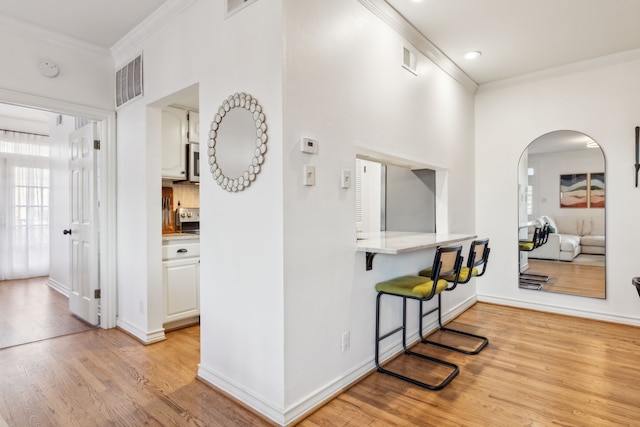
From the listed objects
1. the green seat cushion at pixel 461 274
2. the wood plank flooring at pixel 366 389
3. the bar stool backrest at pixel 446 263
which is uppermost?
the bar stool backrest at pixel 446 263

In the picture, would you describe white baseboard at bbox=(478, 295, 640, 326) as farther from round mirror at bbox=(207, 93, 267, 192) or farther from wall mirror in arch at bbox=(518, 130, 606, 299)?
round mirror at bbox=(207, 93, 267, 192)

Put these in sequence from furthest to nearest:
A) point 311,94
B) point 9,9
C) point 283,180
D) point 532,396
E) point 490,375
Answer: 1. point 9,9
2. point 490,375
3. point 532,396
4. point 311,94
5. point 283,180

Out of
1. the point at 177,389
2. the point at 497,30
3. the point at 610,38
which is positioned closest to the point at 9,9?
the point at 177,389

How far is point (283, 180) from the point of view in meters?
1.93

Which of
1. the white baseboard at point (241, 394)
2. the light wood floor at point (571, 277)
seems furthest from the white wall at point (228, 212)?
the light wood floor at point (571, 277)

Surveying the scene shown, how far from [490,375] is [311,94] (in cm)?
230

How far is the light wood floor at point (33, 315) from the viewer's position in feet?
11.1

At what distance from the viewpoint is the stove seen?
4258mm

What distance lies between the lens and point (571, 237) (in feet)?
13.0

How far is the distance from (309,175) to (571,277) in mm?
3589

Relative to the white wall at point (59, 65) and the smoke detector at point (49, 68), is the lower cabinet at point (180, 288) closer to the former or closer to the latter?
the white wall at point (59, 65)

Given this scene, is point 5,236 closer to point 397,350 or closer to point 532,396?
point 397,350

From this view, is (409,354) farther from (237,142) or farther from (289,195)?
(237,142)

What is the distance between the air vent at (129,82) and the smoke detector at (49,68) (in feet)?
1.63
